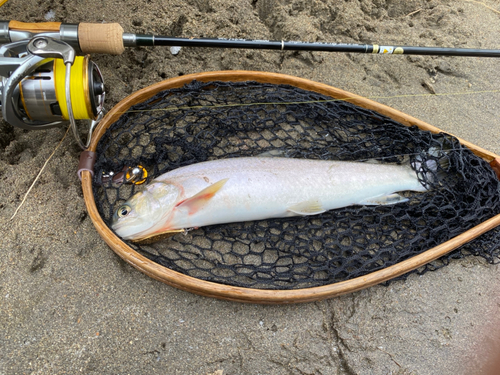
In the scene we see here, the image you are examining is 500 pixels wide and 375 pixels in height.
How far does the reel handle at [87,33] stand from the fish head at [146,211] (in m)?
1.06

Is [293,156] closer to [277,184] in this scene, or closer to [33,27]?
[277,184]

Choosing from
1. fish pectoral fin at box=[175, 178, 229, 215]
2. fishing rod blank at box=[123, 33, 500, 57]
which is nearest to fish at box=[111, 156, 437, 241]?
fish pectoral fin at box=[175, 178, 229, 215]

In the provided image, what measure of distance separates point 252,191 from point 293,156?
0.60 meters

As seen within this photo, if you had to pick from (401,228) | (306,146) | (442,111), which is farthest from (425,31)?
(401,228)

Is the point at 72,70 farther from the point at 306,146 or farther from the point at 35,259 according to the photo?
the point at 306,146

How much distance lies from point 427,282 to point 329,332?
0.88 m

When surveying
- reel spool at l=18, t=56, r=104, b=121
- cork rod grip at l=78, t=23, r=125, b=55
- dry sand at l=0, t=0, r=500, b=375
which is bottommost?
dry sand at l=0, t=0, r=500, b=375

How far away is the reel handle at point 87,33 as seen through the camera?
7.41 ft

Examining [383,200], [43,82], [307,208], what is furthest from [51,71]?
[383,200]

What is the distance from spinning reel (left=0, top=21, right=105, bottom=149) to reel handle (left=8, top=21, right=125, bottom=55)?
0.21 ft

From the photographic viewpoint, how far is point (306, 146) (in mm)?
2953

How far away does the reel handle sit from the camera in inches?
88.9

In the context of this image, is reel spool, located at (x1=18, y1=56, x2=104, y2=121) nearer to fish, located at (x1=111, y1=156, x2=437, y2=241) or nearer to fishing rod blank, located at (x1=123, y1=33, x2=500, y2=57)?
fishing rod blank, located at (x1=123, y1=33, x2=500, y2=57)

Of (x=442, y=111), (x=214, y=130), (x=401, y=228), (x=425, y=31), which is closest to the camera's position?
(x=401, y=228)
